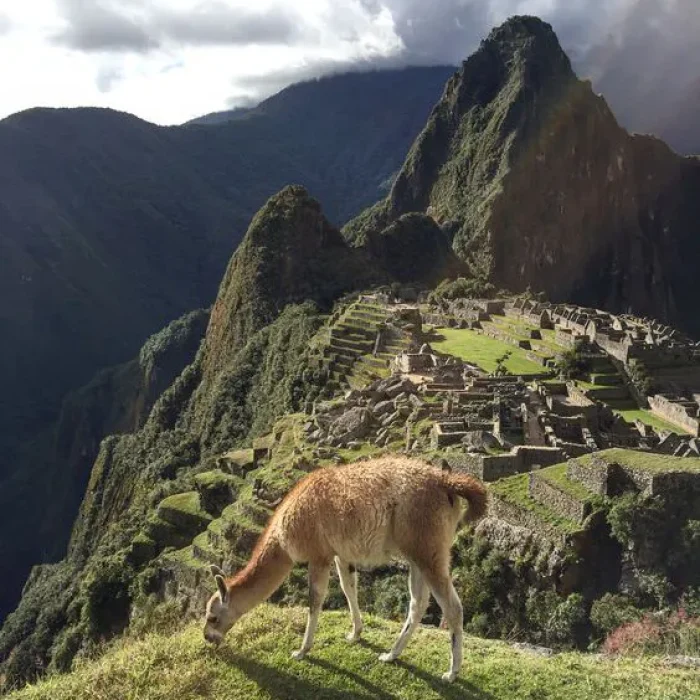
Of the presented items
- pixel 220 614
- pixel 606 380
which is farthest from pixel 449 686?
pixel 606 380

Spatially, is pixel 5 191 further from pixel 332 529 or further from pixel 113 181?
pixel 332 529

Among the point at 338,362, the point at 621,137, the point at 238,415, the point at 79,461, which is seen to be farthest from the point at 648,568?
the point at 621,137

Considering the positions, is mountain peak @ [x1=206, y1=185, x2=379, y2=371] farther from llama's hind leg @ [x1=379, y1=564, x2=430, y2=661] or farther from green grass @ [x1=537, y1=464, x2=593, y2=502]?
llama's hind leg @ [x1=379, y1=564, x2=430, y2=661]

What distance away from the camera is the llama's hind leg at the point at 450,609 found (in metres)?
5.70

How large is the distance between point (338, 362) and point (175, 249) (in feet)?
478

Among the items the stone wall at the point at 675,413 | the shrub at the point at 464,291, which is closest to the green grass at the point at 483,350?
the stone wall at the point at 675,413

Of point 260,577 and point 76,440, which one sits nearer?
point 260,577

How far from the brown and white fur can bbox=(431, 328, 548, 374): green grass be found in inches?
968

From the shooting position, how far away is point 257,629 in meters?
6.52

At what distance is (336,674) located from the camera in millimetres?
5832

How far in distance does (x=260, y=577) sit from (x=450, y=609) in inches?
63.1

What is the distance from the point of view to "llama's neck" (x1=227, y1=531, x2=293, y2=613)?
6027mm

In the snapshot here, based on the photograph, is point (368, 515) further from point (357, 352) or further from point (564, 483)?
point (357, 352)

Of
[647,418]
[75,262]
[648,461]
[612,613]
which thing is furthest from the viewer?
[75,262]
